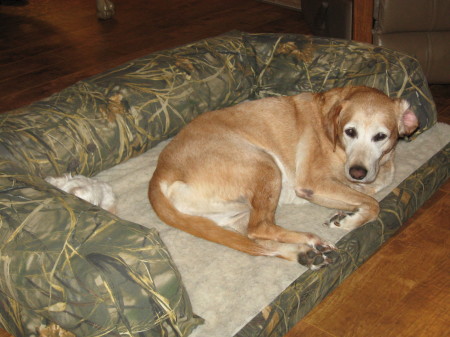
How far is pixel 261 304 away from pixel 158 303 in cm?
62

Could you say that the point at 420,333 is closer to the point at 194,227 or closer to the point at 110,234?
the point at 194,227

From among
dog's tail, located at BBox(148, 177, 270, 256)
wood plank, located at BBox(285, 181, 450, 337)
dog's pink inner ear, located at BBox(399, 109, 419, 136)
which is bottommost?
wood plank, located at BBox(285, 181, 450, 337)

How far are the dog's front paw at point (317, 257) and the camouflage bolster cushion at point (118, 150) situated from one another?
0.66 m

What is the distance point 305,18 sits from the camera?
21.5 feet

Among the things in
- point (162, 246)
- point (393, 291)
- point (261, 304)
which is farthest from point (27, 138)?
point (393, 291)

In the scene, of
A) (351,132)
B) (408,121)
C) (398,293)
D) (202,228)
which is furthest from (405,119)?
(202,228)

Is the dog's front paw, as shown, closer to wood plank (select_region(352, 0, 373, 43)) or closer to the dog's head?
the dog's head

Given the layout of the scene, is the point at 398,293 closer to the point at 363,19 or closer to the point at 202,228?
the point at 202,228

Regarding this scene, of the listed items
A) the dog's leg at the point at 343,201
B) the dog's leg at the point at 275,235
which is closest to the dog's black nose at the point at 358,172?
the dog's leg at the point at 343,201

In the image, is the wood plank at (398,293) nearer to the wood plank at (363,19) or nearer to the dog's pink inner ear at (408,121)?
the dog's pink inner ear at (408,121)

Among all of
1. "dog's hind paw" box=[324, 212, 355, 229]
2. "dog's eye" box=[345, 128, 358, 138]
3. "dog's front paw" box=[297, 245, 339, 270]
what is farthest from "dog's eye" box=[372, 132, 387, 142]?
"dog's front paw" box=[297, 245, 339, 270]

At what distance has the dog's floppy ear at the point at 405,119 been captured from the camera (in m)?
3.21

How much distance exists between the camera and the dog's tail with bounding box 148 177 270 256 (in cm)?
267

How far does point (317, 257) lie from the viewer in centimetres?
270
